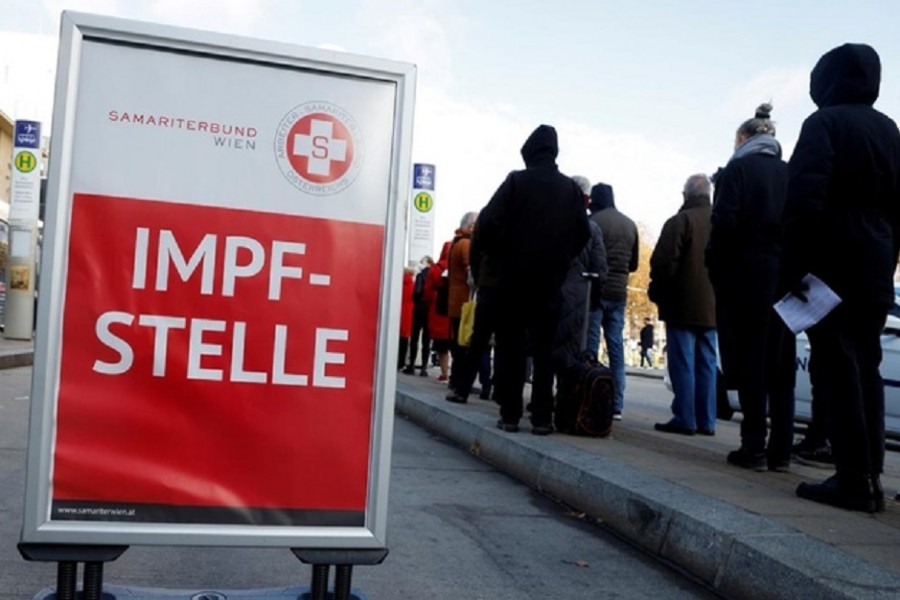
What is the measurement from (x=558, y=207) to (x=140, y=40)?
450cm

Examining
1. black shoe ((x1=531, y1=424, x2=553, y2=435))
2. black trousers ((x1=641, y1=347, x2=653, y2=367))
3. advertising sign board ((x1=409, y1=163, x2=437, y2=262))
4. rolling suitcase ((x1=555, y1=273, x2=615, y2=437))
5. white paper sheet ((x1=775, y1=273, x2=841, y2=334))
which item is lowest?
black trousers ((x1=641, y1=347, x2=653, y2=367))

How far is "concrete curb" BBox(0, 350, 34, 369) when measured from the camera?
12.8m

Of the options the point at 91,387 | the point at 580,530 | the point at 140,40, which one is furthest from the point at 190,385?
the point at 580,530

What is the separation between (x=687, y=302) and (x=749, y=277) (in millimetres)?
1686

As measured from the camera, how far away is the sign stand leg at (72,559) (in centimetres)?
240

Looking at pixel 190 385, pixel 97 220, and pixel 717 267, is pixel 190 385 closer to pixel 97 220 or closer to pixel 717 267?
pixel 97 220

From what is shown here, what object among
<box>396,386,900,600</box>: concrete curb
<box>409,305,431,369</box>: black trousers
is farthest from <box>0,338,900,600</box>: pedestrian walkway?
<box>409,305,431,369</box>: black trousers

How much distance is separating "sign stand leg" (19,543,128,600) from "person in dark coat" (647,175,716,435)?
18.6ft

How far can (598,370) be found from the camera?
277 inches

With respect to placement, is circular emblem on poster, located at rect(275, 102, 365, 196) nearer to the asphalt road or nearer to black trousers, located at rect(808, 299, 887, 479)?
the asphalt road

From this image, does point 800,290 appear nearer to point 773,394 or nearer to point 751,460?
point 773,394

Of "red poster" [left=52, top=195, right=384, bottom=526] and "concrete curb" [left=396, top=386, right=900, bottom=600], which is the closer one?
"red poster" [left=52, top=195, right=384, bottom=526]

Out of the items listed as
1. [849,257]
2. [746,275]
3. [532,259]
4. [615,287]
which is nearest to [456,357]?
[615,287]

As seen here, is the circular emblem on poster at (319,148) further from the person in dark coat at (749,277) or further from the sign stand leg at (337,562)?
the person in dark coat at (749,277)
